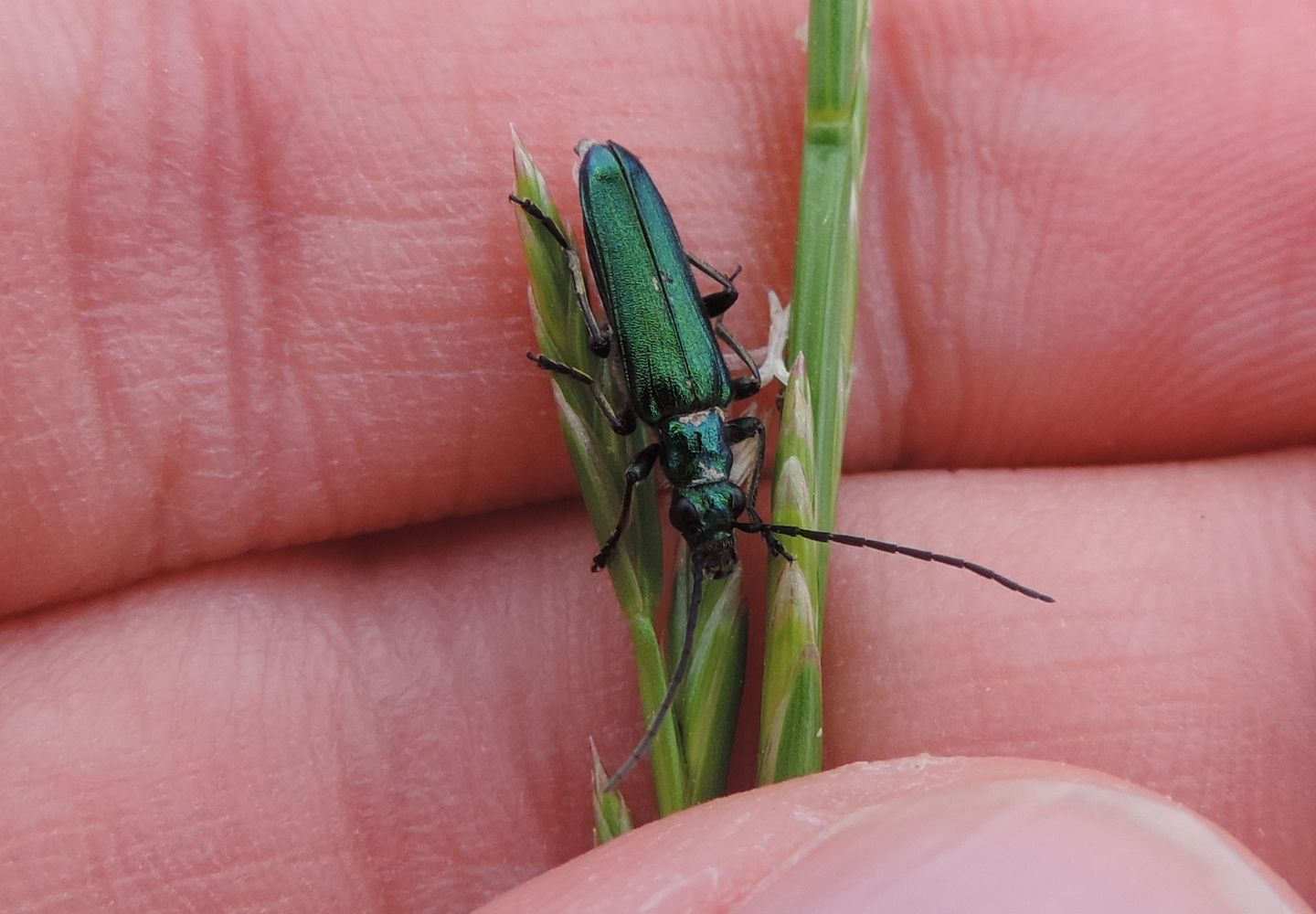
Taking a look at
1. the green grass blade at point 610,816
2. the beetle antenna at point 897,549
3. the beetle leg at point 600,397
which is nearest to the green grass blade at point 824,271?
the beetle antenna at point 897,549

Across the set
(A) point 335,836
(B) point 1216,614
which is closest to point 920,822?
(B) point 1216,614

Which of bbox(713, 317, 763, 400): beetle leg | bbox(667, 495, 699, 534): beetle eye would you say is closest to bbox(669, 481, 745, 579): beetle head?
bbox(667, 495, 699, 534): beetle eye

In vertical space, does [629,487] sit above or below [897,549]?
above

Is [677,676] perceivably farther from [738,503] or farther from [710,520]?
[738,503]

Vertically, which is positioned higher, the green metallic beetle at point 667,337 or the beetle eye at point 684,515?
the green metallic beetle at point 667,337

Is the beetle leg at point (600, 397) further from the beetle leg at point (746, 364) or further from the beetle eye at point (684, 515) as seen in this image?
the beetle leg at point (746, 364)

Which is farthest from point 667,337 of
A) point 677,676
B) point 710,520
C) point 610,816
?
point 610,816
